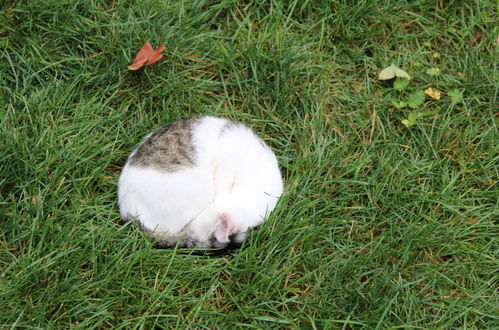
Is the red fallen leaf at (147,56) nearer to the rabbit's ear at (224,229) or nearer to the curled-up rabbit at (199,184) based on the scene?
the curled-up rabbit at (199,184)

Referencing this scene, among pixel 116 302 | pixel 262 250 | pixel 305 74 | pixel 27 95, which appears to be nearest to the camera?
pixel 116 302

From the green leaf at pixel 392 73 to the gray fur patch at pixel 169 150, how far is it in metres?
1.52

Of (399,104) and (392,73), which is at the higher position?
(392,73)

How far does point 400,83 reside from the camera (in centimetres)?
385

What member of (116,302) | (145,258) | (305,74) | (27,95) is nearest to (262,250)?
(145,258)

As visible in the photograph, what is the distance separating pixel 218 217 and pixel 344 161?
3.37 ft

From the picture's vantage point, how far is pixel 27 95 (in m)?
3.51

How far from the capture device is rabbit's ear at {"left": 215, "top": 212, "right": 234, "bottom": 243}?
2908 mm

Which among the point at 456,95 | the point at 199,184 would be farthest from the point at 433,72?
the point at 199,184

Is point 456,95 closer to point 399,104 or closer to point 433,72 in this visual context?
point 433,72

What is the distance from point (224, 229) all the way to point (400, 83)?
185cm

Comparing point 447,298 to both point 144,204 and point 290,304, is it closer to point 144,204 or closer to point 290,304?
point 290,304

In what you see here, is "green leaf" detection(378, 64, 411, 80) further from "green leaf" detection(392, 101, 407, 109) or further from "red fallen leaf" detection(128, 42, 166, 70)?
"red fallen leaf" detection(128, 42, 166, 70)

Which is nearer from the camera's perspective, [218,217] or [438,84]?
[218,217]
